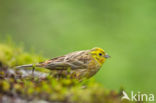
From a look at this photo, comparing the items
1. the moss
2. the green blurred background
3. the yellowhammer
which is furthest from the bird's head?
the green blurred background

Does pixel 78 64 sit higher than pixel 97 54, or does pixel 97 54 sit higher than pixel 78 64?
pixel 97 54

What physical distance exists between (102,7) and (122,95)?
10.4 metres

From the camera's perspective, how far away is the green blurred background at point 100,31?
33.4ft

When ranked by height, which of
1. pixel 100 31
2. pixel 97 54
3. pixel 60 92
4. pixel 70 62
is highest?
pixel 100 31

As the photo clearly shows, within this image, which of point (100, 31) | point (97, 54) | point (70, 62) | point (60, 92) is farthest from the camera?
point (100, 31)

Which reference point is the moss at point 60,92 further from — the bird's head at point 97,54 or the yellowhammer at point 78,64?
the bird's head at point 97,54

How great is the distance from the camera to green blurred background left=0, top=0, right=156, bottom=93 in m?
10.2

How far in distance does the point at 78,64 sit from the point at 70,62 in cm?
11

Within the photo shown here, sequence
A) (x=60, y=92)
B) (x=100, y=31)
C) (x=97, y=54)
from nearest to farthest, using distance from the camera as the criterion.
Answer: (x=60, y=92), (x=97, y=54), (x=100, y=31)

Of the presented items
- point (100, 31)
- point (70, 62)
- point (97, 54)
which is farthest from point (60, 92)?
point (100, 31)

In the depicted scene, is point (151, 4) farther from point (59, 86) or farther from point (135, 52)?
point (59, 86)

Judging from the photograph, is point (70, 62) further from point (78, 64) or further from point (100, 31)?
point (100, 31)

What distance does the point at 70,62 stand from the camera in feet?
16.8

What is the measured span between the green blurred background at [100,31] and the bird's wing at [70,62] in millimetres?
4178
